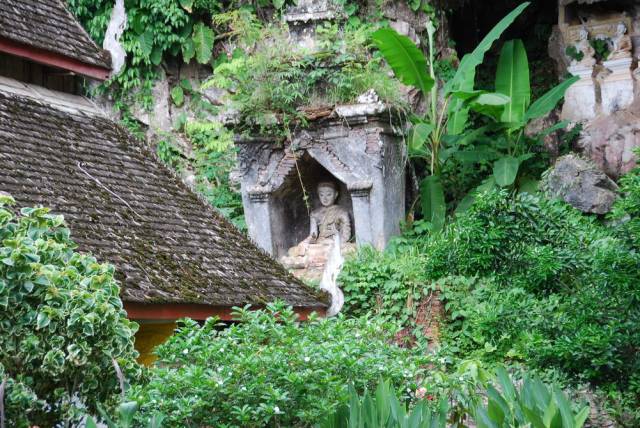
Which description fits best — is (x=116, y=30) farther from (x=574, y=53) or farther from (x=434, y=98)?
(x=574, y=53)

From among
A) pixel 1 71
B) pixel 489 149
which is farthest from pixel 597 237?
pixel 489 149

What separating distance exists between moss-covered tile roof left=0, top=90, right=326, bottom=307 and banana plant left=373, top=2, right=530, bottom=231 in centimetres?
358

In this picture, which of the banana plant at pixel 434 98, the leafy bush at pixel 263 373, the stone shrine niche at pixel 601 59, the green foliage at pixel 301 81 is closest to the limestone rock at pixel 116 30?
the green foliage at pixel 301 81

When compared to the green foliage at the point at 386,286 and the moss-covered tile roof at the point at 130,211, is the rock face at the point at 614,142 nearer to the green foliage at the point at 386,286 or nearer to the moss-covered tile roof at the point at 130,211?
the green foliage at the point at 386,286

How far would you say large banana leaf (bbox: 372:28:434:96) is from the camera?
11.9m

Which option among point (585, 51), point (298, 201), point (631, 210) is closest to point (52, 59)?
point (298, 201)

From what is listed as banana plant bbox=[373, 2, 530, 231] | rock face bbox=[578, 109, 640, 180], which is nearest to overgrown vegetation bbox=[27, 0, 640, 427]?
banana plant bbox=[373, 2, 530, 231]

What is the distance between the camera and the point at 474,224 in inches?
251

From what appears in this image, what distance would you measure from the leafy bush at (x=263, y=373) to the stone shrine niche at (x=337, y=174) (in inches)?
220

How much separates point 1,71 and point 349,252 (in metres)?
4.92

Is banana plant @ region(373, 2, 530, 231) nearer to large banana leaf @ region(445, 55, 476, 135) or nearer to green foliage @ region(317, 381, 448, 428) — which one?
large banana leaf @ region(445, 55, 476, 135)

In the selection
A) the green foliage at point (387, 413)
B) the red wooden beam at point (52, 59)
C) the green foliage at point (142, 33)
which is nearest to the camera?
the green foliage at point (387, 413)

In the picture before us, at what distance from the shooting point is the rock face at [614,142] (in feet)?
44.4

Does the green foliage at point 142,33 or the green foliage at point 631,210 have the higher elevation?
the green foliage at point 142,33
